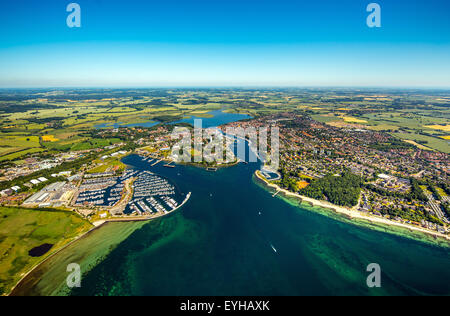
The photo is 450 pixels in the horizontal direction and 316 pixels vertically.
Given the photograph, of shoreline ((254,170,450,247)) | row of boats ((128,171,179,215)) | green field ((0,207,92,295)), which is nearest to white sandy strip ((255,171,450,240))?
shoreline ((254,170,450,247))

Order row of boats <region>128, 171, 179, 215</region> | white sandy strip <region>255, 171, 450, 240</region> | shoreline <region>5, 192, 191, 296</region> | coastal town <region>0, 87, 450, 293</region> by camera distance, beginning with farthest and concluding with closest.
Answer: row of boats <region>128, 171, 179, 215</region> → coastal town <region>0, 87, 450, 293</region> → white sandy strip <region>255, 171, 450, 240</region> → shoreline <region>5, 192, 191, 296</region>

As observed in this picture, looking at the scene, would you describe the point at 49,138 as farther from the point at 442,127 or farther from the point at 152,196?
the point at 442,127

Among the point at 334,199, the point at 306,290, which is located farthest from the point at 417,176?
the point at 306,290

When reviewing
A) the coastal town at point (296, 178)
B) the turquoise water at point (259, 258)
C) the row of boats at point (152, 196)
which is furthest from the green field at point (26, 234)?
the row of boats at point (152, 196)

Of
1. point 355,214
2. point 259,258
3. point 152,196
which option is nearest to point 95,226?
point 152,196

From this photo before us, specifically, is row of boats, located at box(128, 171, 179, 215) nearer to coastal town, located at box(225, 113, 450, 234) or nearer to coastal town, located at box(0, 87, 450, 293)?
coastal town, located at box(0, 87, 450, 293)
